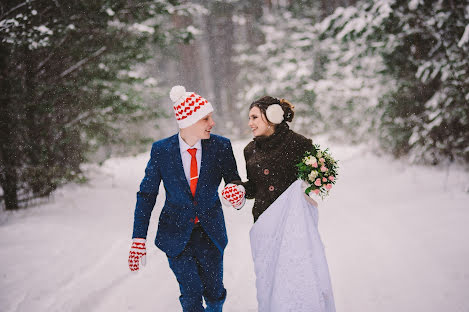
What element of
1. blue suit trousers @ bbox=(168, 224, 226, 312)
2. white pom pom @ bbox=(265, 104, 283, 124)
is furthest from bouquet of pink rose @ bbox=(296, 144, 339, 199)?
blue suit trousers @ bbox=(168, 224, 226, 312)

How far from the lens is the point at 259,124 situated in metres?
2.64

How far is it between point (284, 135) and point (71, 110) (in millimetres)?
5852

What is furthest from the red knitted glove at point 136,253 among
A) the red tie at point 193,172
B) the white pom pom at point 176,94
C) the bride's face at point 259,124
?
the bride's face at point 259,124

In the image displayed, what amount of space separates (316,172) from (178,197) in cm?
109

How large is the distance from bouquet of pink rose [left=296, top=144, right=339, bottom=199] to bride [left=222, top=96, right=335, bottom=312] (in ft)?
0.29

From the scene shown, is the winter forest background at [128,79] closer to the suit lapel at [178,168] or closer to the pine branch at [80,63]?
the pine branch at [80,63]

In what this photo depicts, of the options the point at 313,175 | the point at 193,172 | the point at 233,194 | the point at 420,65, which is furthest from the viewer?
the point at 420,65

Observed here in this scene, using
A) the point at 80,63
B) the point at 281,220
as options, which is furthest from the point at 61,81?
the point at 281,220

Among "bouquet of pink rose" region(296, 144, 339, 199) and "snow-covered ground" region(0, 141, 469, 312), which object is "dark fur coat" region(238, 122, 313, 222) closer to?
"bouquet of pink rose" region(296, 144, 339, 199)

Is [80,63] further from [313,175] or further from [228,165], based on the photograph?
[313,175]

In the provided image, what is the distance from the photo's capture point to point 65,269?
4.11 meters

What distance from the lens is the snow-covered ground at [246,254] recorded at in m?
3.41

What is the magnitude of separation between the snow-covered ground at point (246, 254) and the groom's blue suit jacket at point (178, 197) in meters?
1.26

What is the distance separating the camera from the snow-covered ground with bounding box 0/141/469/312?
134 inches
